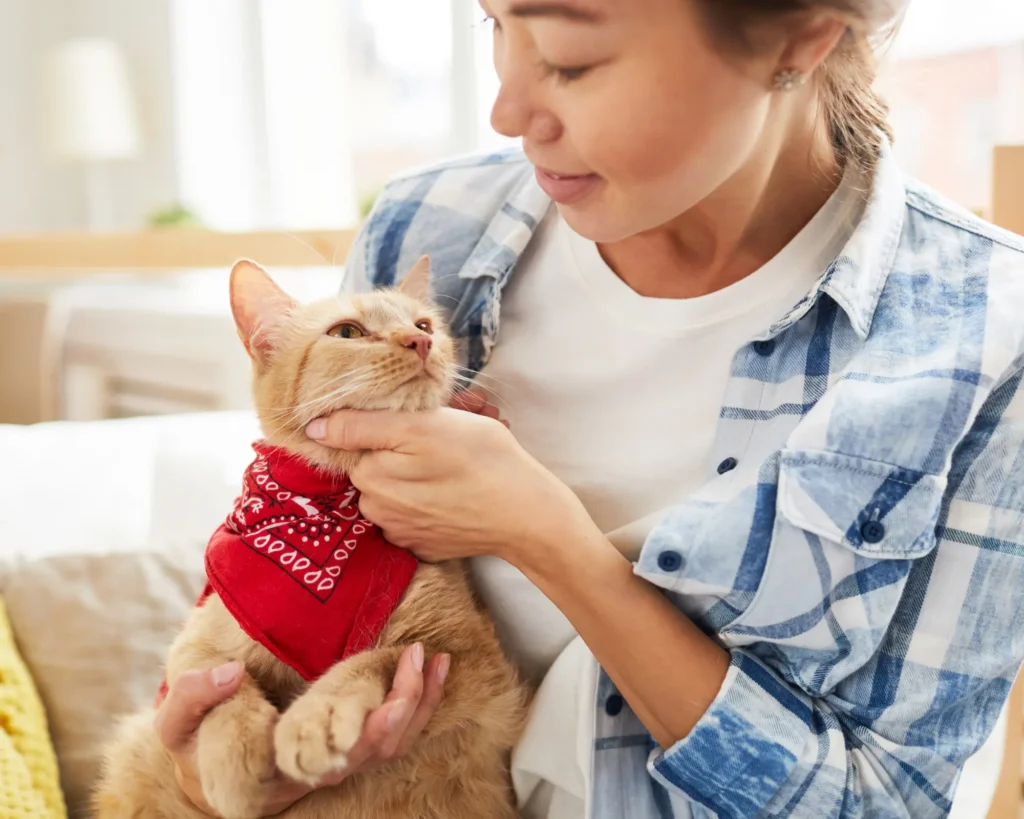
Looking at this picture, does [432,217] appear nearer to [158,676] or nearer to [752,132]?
[752,132]

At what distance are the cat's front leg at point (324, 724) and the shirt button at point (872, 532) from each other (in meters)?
0.53

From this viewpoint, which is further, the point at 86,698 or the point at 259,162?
the point at 259,162

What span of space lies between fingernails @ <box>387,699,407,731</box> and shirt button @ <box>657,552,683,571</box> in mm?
312

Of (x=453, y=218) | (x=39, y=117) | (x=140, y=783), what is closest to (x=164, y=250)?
(x=453, y=218)

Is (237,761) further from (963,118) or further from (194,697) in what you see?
(963,118)

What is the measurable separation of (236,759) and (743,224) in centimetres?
85

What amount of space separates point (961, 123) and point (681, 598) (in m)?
1.65

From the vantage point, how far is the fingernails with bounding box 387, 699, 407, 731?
95 centimetres

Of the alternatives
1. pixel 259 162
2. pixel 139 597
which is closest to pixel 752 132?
pixel 139 597

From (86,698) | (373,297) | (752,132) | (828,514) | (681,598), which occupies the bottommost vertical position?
(86,698)

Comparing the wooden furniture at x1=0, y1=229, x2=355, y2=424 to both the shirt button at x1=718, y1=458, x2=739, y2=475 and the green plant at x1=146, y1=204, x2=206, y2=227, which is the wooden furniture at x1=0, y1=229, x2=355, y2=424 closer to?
the green plant at x1=146, y1=204, x2=206, y2=227

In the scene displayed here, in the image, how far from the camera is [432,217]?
4.49 ft

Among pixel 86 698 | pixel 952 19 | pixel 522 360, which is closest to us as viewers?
pixel 522 360

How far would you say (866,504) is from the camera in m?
0.99
